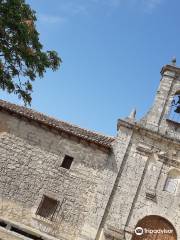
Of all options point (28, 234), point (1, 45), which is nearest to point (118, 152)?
point (28, 234)

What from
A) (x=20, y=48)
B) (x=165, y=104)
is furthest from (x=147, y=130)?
(x=20, y=48)

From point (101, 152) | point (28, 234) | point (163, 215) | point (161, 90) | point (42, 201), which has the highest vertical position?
point (161, 90)

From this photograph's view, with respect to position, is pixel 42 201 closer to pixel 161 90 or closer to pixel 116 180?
pixel 116 180

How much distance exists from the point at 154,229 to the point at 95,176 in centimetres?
340

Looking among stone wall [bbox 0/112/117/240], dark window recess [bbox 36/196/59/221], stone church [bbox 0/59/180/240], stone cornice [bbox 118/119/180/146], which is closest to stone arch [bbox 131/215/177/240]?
stone church [bbox 0/59/180/240]

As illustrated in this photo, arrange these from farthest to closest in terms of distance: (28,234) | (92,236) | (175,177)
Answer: (175,177) → (92,236) → (28,234)

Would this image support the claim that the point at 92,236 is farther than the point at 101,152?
No

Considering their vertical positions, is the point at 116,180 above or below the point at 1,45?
below

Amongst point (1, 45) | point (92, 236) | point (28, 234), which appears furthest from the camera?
point (92, 236)

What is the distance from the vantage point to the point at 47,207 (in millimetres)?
17172

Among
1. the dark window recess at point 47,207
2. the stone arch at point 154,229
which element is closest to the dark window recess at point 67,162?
the dark window recess at point 47,207

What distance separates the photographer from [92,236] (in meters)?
16.2

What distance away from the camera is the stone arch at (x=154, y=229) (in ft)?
54.5

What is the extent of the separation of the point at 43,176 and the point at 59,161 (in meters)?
0.99
